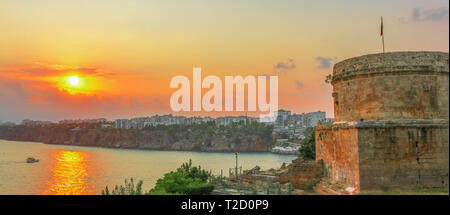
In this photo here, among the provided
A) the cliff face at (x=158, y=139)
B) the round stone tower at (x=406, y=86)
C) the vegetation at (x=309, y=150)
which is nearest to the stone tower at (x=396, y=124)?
the round stone tower at (x=406, y=86)

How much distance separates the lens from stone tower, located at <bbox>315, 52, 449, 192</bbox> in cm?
1388

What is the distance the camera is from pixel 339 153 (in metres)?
16.0

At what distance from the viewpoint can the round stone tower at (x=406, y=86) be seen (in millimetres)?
14477

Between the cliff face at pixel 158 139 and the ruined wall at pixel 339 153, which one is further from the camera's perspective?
the cliff face at pixel 158 139

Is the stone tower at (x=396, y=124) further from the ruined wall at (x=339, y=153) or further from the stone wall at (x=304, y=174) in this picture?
the stone wall at (x=304, y=174)

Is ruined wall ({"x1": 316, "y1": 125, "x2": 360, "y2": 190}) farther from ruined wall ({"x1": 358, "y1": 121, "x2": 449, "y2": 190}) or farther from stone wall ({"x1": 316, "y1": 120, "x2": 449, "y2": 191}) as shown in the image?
ruined wall ({"x1": 358, "y1": 121, "x2": 449, "y2": 190})

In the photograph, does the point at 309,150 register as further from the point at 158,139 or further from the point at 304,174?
the point at 158,139

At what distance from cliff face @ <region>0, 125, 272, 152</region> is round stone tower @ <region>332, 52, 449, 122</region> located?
86.5 meters

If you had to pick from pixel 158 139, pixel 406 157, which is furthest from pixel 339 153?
pixel 158 139

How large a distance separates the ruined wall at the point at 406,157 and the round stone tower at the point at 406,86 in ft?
2.33

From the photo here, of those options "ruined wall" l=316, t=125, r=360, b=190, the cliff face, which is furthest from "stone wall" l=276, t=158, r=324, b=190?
the cliff face
